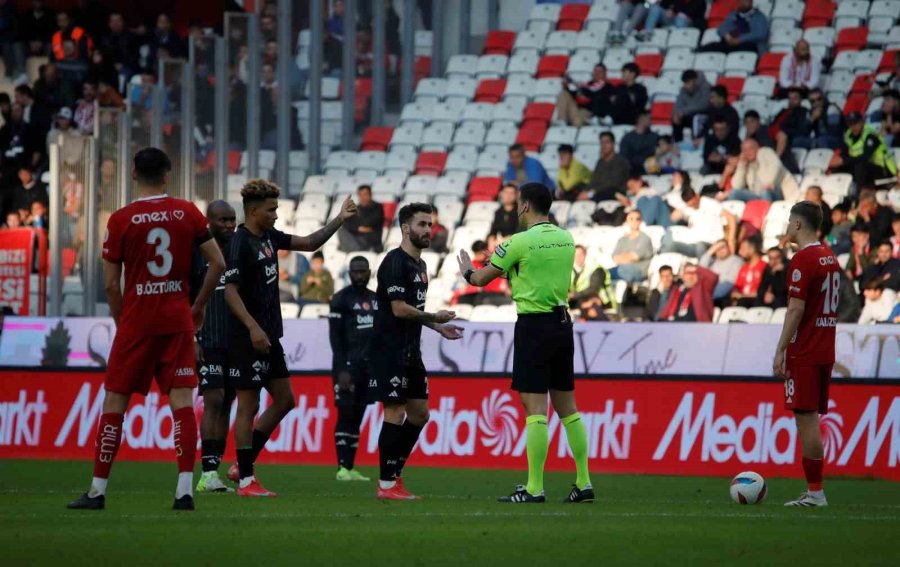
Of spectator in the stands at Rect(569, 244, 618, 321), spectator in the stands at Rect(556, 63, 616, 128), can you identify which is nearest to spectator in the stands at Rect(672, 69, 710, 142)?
Result: spectator in the stands at Rect(556, 63, 616, 128)

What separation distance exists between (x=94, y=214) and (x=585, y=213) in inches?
295

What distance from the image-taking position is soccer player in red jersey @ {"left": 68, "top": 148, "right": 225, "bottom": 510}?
10406 mm

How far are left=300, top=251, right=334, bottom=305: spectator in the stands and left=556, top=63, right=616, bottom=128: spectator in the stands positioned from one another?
4997mm

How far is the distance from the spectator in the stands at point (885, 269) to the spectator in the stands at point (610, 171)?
454 cm

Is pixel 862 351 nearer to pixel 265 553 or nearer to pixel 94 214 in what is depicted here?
pixel 265 553

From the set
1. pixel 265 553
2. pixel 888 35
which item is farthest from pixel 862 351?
pixel 265 553

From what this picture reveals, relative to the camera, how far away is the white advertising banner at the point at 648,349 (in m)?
17.8

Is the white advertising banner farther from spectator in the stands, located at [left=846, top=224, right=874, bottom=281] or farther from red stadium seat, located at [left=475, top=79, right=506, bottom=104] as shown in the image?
red stadium seat, located at [left=475, top=79, right=506, bottom=104]

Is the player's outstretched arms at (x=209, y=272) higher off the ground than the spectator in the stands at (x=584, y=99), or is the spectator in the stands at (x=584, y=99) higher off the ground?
the spectator in the stands at (x=584, y=99)

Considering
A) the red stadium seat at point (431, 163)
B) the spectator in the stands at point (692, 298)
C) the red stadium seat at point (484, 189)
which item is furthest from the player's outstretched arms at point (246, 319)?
the red stadium seat at point (431, 163)

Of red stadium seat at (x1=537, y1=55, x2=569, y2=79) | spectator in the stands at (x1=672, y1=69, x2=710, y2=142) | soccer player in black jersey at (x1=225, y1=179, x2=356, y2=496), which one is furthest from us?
red stadium seat at (x1=537, y1=55, x2=569, y2=79)

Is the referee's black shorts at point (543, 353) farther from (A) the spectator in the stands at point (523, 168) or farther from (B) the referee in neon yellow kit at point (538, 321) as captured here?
(A) the spectator in the stands at point (523, 168)

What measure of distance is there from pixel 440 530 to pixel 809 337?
3764mm

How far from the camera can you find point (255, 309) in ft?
41.2
